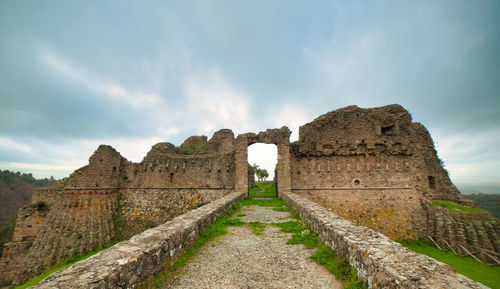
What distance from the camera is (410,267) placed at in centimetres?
254

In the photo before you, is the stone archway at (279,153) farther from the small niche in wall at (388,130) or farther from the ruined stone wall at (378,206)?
the small niche in wall at (388,130)

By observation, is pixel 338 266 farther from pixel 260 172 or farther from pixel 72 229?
pixel 260 172

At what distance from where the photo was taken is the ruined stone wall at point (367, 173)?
15164mm

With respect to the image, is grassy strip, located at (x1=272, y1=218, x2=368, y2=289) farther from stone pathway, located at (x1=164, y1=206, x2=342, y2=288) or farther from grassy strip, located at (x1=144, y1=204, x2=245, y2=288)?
grassy strip, located at (x1=144, y1=204, x2=245, y2=288)

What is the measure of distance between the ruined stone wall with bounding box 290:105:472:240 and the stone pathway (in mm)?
10357

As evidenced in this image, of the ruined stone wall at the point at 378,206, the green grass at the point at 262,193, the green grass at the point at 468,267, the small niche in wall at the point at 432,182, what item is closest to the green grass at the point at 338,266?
the green grass at the point at 468,267

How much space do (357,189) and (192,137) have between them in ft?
61.0

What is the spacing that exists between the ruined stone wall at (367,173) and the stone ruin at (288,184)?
76mm

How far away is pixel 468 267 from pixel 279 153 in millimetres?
11887

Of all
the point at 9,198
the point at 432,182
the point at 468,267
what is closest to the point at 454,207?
the point at 432,182

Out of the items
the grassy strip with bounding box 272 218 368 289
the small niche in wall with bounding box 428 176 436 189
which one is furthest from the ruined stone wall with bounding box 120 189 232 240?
the small niche in wall with bounding box 428 176 436 189

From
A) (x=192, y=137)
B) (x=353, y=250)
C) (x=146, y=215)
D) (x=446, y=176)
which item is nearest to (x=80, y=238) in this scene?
(x=146, y=215)

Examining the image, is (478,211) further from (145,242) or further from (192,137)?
(192,137)

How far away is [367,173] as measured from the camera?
15.6m
